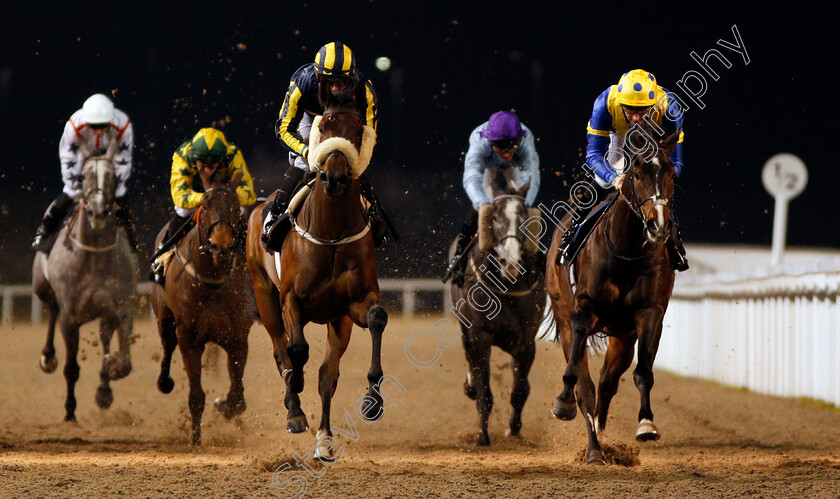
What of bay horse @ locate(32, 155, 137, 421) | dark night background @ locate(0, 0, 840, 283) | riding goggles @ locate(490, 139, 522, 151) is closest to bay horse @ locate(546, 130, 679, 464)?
riding goggles @ locate(490, 139, 522, 151)

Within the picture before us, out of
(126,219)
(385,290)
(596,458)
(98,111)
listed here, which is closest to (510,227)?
(596,458)

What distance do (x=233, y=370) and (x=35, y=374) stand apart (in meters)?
5.79

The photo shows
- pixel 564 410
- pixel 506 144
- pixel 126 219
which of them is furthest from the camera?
pixel 126 219

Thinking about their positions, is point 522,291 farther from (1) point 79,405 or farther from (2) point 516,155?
(1) point 79,405

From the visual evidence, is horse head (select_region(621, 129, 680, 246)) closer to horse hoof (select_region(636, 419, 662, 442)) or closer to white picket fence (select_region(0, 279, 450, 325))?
horse hoof (select_region(636, 419, 662, 442))

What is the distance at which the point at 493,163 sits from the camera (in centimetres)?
776

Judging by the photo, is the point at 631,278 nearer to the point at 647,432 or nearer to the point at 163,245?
the point at 647,432

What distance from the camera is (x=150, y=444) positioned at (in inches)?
275

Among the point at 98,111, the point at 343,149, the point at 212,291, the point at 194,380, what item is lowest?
the point at 194,380

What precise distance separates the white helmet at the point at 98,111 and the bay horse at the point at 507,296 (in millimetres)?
3481

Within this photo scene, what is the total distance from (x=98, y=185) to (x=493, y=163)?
10.4 ft

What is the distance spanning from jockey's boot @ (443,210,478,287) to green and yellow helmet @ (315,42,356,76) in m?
2.57

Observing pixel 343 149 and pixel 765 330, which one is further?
pixel 765 330

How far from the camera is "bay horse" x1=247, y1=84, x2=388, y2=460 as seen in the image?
514cm
